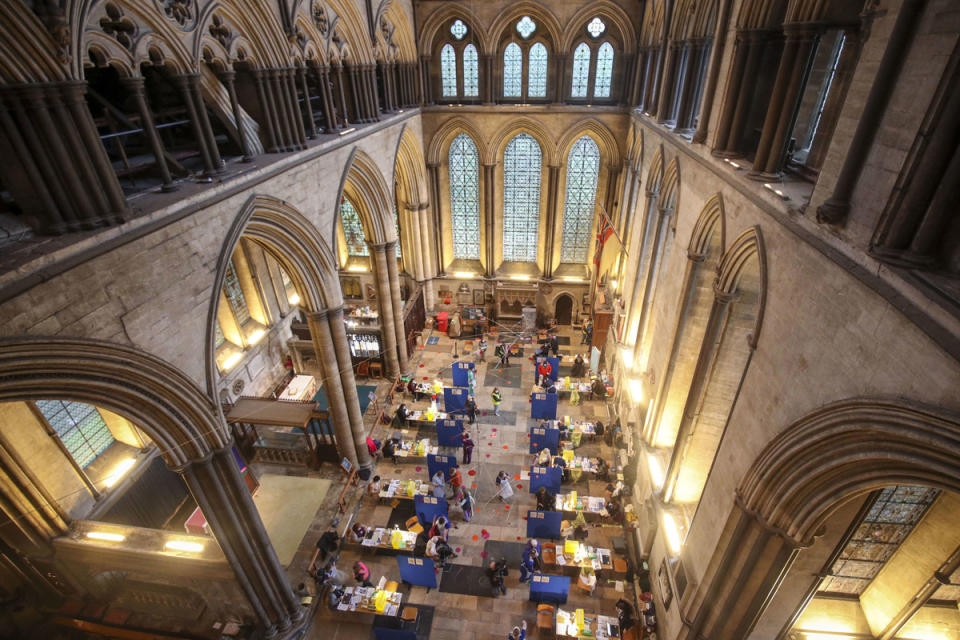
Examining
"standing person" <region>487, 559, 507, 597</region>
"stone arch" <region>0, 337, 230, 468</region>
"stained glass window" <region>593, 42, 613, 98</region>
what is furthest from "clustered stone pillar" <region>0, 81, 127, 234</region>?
"stained glass window" <region>593, 42, 613, 98</region>

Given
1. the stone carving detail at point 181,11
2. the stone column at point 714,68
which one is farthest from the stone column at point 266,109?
the stone column at point 714,68

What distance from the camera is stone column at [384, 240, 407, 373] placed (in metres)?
16.4

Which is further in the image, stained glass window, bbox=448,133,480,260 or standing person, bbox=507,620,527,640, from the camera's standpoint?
stained glass window, bbox=448,133,480,260

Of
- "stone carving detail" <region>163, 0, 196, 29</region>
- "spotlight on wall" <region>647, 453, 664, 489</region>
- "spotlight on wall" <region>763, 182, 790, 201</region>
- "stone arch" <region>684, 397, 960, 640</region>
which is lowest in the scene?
"spotlight on wall" <region>647, 453, 664, 489</region>

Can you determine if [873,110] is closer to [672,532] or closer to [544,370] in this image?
[672,532]

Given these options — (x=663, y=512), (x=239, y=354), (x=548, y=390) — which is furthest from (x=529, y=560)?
(x=239, y=354)

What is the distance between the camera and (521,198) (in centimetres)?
2088

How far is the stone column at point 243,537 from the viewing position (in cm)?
811

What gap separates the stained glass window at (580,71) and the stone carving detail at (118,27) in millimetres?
15612

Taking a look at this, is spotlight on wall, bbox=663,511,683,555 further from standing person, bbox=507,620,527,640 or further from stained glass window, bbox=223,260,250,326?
stained glass window, bbox=223,260,250,326

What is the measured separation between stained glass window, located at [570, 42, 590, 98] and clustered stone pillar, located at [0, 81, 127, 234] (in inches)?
657

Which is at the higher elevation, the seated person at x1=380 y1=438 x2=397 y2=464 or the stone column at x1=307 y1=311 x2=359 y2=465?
the stone column at x1=307 y1=311 x2=359 y2=465

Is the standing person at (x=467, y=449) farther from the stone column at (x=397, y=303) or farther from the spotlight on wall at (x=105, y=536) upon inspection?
the spotlight on wall at (x=105, y=536)

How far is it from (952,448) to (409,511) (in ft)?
38.5
